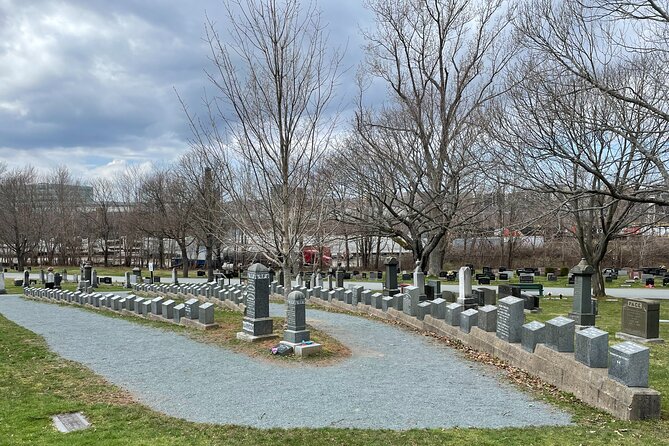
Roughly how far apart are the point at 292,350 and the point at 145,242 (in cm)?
5399

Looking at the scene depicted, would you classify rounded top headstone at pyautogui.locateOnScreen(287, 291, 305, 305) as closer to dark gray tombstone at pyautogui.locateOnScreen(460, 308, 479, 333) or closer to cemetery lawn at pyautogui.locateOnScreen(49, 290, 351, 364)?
cemetery lawn at pyautogui.locateOnScreen(49, 290, 351, 364)

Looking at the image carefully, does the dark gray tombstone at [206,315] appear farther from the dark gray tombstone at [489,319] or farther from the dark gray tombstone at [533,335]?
the dark gray tombstone at [533,335]

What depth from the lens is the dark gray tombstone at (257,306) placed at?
1078 cm

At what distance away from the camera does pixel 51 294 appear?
72.9 feet

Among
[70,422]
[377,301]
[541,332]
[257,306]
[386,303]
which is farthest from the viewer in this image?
[377,301]

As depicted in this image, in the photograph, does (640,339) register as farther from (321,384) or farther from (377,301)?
(321,384)

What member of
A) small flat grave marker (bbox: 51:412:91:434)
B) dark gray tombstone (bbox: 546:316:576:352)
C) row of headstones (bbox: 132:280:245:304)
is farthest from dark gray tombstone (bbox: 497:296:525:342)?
row of headstones (bbox: 132:280:245:304)

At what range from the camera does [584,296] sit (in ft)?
42.5

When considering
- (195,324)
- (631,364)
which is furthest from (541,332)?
(195,324)

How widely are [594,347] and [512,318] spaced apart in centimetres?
240

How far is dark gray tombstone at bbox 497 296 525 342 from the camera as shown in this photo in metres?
8.88

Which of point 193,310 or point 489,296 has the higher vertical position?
point 489,296

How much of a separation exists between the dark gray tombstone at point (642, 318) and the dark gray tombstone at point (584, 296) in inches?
53.2

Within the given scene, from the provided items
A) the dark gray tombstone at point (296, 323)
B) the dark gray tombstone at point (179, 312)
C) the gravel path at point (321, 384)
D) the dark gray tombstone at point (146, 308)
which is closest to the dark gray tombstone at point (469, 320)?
the gravel path at point (321, 384)
